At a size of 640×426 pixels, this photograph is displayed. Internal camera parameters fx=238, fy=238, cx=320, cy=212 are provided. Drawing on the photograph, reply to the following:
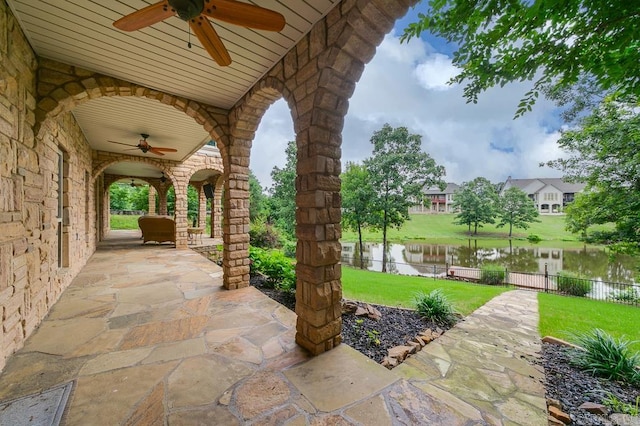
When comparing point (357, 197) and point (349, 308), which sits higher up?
point (357, 197)

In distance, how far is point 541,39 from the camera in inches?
69.3

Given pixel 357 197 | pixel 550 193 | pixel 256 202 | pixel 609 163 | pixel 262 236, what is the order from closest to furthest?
pixel 609 163 → pixel 262 236 → pixel 357 197 → pixel 256 202 → pixel 550 193

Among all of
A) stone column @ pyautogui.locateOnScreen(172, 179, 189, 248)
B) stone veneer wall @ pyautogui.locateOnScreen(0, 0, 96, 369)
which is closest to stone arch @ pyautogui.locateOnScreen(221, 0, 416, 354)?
stone veneer wall @ pyautogui.locateOnScreen(0, 0, 96, 369)

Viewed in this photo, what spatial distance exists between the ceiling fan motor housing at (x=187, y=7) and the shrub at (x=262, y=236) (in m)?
9.10

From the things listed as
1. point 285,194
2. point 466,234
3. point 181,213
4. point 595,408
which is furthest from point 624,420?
point 466,234

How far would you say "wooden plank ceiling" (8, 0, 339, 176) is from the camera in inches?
74.5

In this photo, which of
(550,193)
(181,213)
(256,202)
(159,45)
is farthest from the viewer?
(550,193)

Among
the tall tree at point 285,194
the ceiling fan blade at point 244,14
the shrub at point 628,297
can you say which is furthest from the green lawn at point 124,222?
the shrub at point 628,297

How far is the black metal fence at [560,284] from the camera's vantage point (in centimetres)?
712

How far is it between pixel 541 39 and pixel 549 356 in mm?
3052

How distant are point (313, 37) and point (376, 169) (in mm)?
10030

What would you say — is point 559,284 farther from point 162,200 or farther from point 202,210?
point 162,200

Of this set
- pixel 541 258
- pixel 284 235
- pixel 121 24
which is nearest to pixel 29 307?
pixel 121 24

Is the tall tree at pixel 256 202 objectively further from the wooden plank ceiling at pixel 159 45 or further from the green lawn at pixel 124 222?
the green lawn at pixel 124 222
